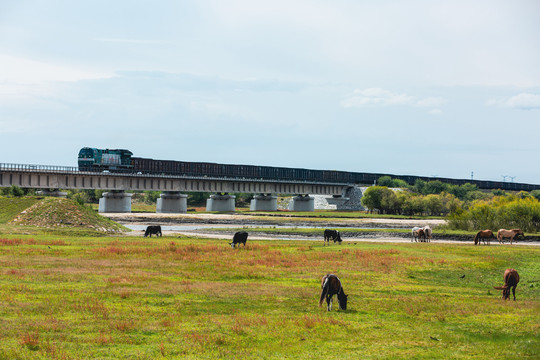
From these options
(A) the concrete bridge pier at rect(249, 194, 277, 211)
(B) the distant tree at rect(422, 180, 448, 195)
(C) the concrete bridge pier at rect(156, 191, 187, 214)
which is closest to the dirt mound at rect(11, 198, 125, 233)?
(C) the concrete bridge pier at rect(156, 191, 187, 214)

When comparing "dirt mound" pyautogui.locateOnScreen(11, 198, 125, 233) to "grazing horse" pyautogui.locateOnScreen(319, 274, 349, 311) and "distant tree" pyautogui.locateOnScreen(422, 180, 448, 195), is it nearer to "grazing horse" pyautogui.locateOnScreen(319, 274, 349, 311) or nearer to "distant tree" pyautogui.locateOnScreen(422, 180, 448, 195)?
"grazing horse" pyautogui.locateOnScreen(319, 274, 349, 311)

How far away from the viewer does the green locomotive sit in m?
131

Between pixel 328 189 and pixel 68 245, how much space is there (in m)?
139

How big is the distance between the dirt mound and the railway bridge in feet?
130

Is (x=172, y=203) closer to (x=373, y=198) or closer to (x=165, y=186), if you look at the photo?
(x=165, y=186)

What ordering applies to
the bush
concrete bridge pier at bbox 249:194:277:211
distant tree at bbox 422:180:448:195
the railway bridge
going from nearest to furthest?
the bush → the railway bridge → concrete bridge pier at bbox 249:194:277:211 → distant tree at bbox 422:180:448:195

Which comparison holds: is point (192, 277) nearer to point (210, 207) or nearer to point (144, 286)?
point (144, 286)

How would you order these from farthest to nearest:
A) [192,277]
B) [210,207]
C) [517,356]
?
[210,207] → [192,277] → [517,356]

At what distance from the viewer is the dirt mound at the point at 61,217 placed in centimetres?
6488

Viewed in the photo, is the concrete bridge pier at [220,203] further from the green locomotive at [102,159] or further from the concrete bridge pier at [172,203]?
the green locomotive at [102,159]

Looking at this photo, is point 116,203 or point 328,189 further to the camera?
point 328,189

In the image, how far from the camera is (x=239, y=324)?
18.3 metres

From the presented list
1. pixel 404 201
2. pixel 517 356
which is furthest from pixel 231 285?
pixel 404 201

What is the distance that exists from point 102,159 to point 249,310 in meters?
117
